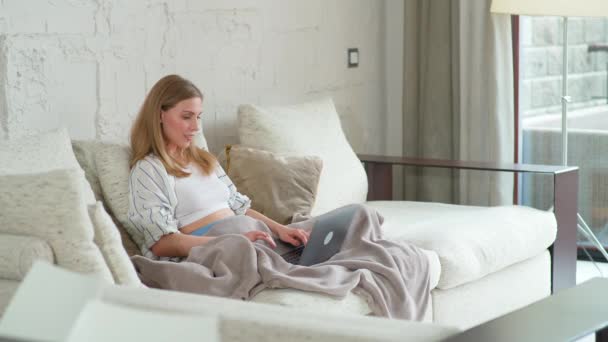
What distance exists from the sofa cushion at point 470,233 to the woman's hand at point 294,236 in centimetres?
44

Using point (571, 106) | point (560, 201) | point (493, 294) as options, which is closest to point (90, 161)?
point (493, 294)

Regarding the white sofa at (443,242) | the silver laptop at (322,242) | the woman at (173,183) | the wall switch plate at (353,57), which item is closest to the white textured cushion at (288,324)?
the white sofa at (443,242)


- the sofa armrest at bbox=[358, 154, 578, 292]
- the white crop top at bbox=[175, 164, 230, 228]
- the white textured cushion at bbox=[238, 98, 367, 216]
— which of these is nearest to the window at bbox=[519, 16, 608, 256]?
the sofa armrest at bbox=[358, 154, 578, 292]

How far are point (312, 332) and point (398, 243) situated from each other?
2002mm

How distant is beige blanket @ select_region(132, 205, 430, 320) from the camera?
2709 millimetres

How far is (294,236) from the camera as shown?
3205 mm

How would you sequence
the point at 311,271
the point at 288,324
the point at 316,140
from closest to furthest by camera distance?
the point at 288,324
the point at 311,271
the point at 316,140

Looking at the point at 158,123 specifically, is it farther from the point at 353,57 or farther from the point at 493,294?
the point at 353,57

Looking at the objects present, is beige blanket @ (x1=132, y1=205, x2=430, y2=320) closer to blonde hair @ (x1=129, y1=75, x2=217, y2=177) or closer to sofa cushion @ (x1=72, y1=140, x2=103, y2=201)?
blonde hair @ (x1=129, y1=75, x2=217, y2=177)

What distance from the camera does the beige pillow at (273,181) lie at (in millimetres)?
3568

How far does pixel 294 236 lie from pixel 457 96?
2036mm

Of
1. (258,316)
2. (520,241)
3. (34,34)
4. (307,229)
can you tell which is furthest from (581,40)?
(258,316)

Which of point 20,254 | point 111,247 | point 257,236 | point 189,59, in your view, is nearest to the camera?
point 20,254

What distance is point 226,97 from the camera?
407 centimetres
